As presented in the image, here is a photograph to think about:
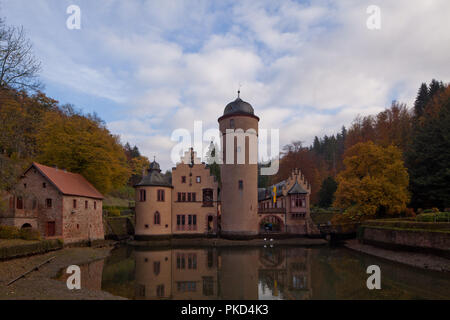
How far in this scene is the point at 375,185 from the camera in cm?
3139

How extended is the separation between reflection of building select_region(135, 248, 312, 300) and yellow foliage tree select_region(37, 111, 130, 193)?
1199 centimetres

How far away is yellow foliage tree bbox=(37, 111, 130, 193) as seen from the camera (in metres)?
34.1

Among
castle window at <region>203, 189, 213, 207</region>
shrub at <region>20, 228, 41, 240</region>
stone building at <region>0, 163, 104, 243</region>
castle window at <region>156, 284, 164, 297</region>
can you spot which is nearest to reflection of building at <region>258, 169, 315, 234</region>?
castle window at <region>203, 189, 213, 207</region>

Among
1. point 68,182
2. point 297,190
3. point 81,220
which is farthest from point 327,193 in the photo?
point 68,182

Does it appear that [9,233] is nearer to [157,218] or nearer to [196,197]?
[157,218]

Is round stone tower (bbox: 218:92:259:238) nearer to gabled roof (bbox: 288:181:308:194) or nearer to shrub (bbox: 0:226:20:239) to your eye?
gabled roof (bbox: 288:181:308:194)

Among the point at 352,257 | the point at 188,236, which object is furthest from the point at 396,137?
the point at 188,236

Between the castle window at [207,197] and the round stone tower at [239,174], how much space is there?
2.05 m

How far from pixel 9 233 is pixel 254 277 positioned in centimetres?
1771

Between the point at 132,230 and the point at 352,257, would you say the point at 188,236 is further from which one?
the point at 352,257

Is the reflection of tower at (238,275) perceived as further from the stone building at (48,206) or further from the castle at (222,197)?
the stone building at (48,206)

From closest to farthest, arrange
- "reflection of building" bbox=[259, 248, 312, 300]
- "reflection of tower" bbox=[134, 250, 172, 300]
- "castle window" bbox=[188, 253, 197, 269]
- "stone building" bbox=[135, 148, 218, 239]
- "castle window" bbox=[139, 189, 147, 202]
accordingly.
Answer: "reflection of tower" bbox=[134, 250, 172, 300]
"reflection of building" bbox=[259, 248, 312, 300]
"castle window" bbox=[188, 253, 197, 269]
"stone building" bbox=[135, 148, 218, 239]
"castle window" bbox=[139, 189, 147, 202]

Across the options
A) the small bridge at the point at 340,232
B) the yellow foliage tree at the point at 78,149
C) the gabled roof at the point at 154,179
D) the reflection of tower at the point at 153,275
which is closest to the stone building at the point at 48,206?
the yellow foliage tree at the point at 78,149

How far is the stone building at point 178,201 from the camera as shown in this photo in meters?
35.5
